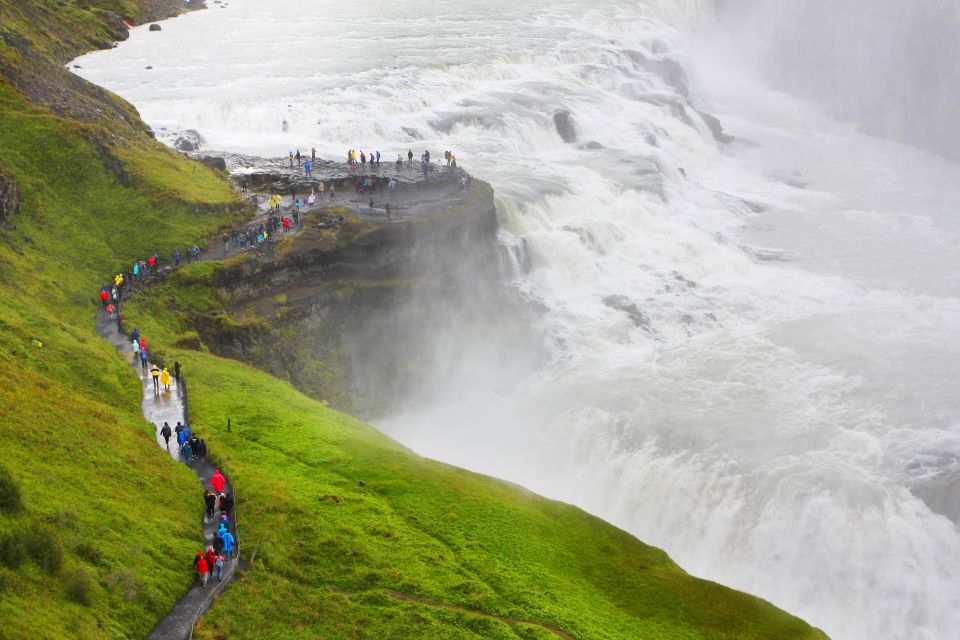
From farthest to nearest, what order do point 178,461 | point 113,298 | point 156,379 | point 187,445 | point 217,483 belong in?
point 113,298
point 156,379
point 187,445
point 178,461
point 217,483

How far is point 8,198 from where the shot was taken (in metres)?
43.0

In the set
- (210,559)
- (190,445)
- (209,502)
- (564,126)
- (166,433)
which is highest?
(564,126)

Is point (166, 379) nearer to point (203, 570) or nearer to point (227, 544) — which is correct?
point (227, 544)

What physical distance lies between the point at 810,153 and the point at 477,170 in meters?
43.8

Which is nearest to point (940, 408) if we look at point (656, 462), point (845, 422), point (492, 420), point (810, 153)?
point (845, 422)

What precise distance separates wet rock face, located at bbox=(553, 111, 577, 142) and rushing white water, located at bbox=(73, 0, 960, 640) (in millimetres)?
794

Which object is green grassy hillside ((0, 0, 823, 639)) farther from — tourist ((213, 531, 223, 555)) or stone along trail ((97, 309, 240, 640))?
tourist ((213, 531, 223, 555))

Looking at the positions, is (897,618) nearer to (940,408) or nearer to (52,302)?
(940,408)

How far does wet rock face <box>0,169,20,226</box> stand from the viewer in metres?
42.4

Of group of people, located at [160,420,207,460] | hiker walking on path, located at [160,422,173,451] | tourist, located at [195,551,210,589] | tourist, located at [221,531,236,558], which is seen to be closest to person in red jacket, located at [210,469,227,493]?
group of people, located at [160,420,207,460]

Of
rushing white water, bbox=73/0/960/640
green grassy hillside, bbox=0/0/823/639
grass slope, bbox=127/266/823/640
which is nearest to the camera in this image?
green grassy hillside, bbox=0/0/823/639

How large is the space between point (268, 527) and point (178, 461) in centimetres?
492

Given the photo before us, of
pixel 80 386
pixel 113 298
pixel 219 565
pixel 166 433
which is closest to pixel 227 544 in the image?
pixel 219 565

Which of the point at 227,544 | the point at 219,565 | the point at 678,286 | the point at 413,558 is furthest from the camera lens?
the point at 678,286
